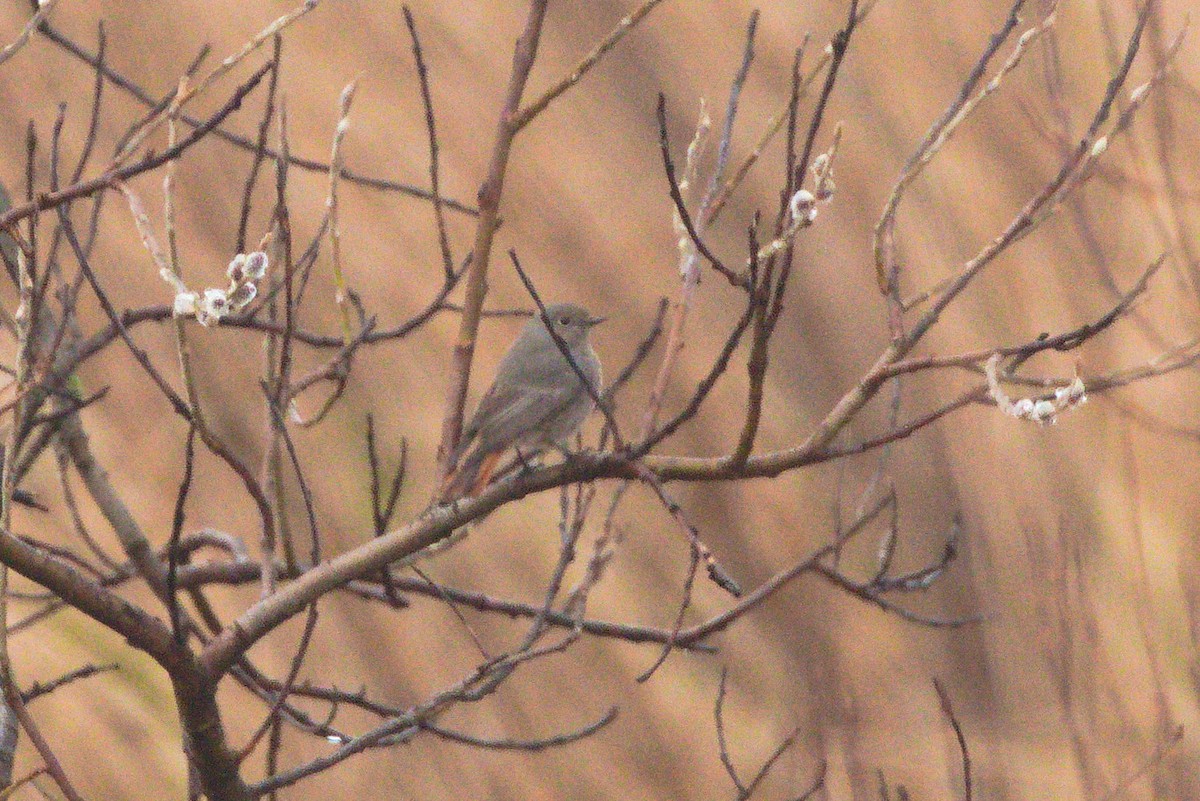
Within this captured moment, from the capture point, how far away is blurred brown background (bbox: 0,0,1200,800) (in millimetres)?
4051

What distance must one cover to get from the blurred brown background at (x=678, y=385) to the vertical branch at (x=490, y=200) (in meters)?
1.87

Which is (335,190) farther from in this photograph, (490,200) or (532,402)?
(532,402)

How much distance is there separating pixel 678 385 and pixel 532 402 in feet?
5.97

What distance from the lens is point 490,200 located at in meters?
2.00

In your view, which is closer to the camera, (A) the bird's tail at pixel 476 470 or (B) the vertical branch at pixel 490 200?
(B) the vertical branch at pixel 490 200

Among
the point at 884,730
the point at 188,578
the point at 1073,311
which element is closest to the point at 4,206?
the point at 188,578

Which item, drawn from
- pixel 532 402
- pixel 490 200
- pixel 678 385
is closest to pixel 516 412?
pixel 532 402

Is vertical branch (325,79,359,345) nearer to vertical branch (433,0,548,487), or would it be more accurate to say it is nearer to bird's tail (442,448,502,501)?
vertical branch (433,0,548,487)

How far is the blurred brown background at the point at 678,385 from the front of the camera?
4.05 metres

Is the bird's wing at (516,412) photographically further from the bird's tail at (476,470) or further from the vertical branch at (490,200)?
the vertical branch at (490,200)

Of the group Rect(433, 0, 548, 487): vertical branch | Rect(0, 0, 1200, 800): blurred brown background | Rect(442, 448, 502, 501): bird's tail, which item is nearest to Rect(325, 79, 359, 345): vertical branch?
Rect(433, 0, 548, 487): vertical branch

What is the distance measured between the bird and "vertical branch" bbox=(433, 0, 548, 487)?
2.28 ft

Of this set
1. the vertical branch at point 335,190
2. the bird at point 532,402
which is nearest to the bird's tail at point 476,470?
the bird at point 532,402

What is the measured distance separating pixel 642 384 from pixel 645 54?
1.37m
